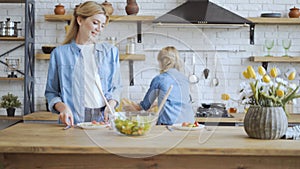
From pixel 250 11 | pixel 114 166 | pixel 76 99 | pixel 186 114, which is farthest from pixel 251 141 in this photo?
pixel 250 11

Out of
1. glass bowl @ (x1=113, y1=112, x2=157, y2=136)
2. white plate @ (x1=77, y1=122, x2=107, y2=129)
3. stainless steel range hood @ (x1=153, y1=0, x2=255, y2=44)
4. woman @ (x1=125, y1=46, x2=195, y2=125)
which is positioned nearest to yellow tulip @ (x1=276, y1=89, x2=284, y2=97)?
glass bowl @ (x1=113, y1=112, x2=157, y2=136)

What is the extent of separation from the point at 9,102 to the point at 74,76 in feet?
7.74

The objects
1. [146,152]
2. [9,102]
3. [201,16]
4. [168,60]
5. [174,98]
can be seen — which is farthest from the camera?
[9,102]

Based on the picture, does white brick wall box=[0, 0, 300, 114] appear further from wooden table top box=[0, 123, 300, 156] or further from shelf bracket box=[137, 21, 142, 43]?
wooden table top box=[0, 123, 300, 156]

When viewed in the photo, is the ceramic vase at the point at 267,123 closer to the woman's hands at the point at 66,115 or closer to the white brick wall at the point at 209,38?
the woman's hands at the point at 66,115

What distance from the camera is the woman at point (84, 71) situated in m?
2.74

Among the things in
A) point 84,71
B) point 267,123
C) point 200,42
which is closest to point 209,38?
point 200,42

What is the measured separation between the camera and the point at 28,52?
15.9 feet

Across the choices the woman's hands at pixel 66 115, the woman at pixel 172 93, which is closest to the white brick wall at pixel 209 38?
the woman at pixel 172 93

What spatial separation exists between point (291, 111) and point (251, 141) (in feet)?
9.62

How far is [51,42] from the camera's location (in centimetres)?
505

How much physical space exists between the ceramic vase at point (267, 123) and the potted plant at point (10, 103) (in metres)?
3.22

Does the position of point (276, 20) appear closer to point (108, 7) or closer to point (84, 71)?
point (108, 7)

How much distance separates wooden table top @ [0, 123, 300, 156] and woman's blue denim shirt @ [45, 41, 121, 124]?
41cm
